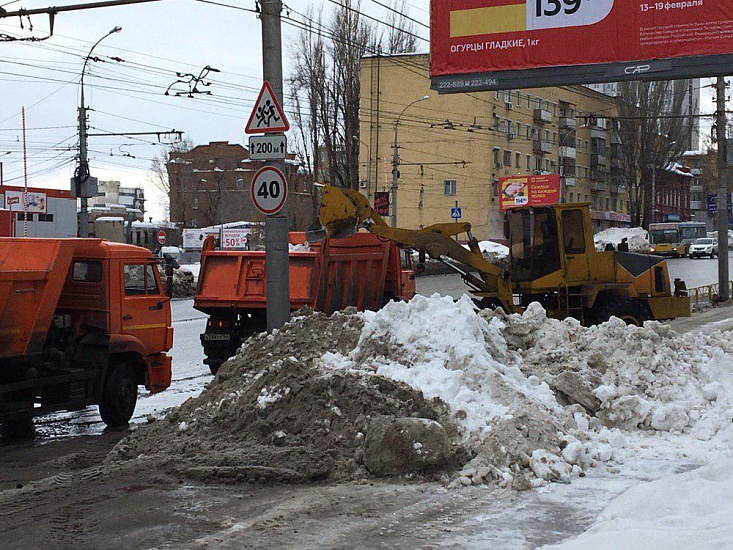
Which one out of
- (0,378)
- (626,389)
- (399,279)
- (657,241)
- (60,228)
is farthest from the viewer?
(657,241)

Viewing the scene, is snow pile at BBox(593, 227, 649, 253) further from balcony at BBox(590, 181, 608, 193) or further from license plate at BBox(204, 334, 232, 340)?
license plate at BBox(204, 334, 232, 340)

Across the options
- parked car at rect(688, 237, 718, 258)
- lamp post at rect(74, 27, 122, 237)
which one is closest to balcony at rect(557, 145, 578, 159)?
parked car at rect(688, 237, 718, 258)

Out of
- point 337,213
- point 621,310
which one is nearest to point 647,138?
point 621,310

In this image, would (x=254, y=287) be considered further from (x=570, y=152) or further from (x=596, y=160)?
(x=596, y=160)

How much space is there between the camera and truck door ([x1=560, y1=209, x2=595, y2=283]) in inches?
658

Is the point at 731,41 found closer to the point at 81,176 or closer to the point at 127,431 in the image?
the point at 127,431

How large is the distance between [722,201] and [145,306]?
22554 mm

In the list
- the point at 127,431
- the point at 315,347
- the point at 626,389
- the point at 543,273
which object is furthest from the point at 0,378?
the point at 543,273

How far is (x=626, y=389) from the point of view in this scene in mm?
9523

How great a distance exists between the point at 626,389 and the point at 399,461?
3024mm

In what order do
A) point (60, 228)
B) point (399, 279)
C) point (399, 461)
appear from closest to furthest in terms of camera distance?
point (399, 461)
point (399, 279)
point (60, 228)

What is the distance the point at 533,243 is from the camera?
16828 millimetres

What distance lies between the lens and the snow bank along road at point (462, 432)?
645 centimetres

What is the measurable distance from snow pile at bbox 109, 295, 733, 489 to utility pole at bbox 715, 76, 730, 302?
63.6ft
